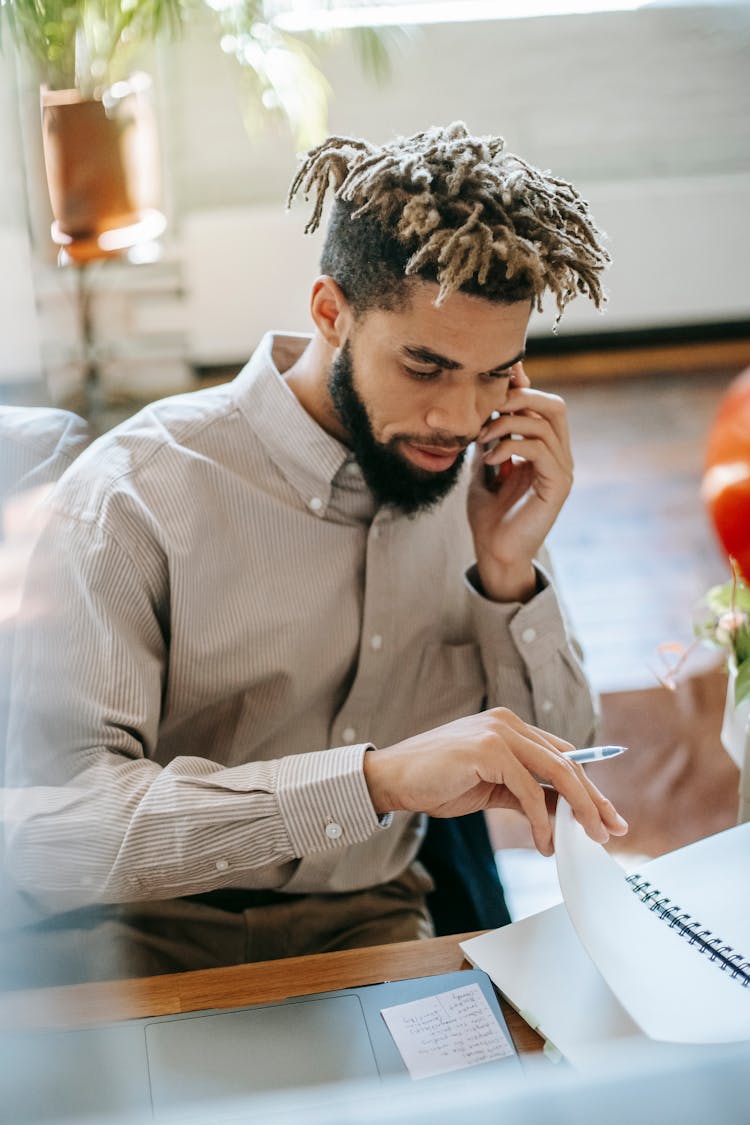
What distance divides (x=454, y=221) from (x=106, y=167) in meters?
1.71

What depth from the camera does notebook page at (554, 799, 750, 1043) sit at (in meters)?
0.66

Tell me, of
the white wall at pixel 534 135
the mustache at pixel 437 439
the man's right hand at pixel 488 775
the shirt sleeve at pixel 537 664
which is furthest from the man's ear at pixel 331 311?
the white wall at pixel 534 135

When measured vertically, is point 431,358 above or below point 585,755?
above

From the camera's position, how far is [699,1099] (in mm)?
277

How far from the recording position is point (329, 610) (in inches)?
41.1

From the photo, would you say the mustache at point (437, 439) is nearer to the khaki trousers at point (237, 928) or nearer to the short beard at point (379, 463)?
the short beard at point (379, 463)

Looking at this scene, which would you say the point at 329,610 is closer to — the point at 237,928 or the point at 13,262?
the point at 237,928

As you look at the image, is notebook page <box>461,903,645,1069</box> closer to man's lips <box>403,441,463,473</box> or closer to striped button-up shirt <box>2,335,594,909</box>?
striped button-up shirt <box>2,335,594,909</box>

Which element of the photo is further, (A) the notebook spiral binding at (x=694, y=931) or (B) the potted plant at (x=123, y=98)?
(B) the potted plant at (x=123, y=98)

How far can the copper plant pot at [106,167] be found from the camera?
7.25ft

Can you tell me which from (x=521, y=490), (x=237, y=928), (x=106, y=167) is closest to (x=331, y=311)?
(x=521, y=490)

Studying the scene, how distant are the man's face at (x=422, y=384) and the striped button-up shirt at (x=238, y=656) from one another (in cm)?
4

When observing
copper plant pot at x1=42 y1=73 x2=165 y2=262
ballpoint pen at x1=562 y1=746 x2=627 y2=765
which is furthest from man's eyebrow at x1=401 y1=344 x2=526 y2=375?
copper plant pot at x1=42 y1=73 x2=165 y2=262

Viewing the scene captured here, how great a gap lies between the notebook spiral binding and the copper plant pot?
5.61 ft
